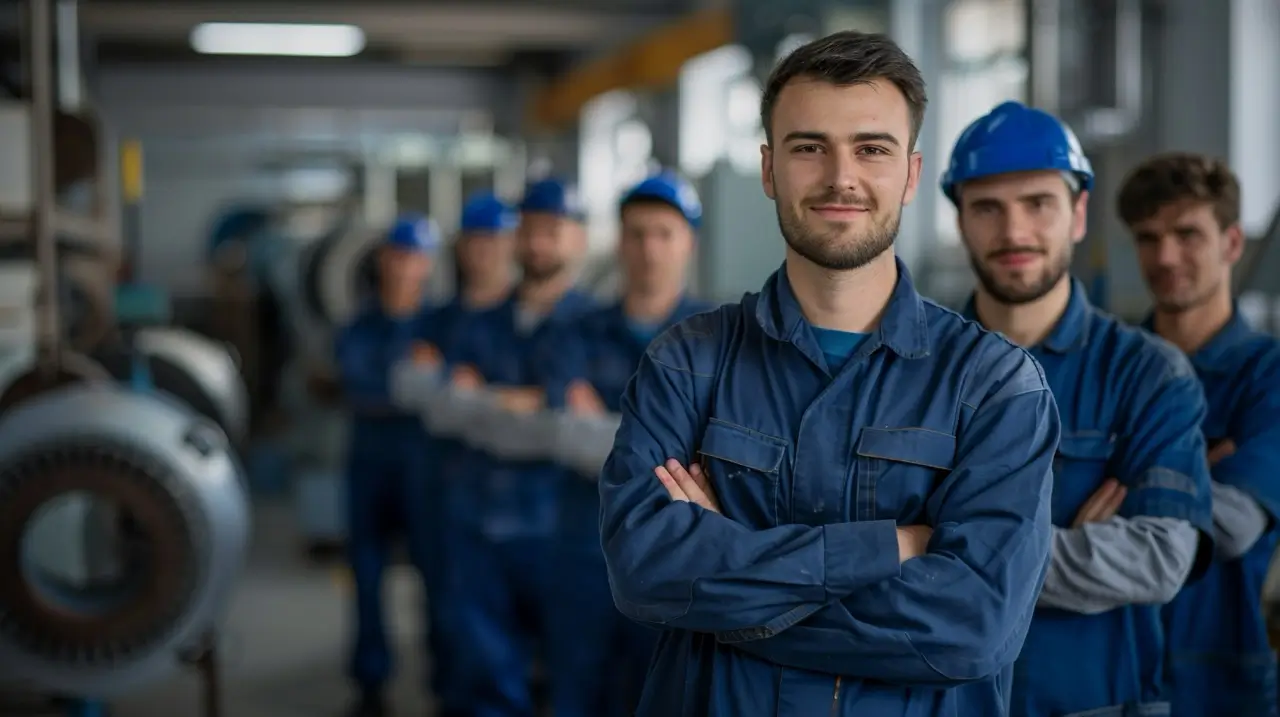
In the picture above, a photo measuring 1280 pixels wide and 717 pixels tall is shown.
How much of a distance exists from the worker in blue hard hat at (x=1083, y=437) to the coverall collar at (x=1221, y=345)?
0.98ft

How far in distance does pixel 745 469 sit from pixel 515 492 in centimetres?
205

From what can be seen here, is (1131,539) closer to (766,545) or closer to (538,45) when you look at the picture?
(766,545)

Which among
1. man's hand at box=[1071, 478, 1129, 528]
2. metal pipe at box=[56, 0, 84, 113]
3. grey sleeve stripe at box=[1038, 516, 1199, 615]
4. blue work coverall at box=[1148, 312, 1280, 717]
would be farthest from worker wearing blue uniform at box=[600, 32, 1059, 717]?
metal pipe at box=[56, 0, 84, 113]

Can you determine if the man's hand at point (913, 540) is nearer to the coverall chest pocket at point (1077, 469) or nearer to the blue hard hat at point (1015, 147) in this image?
the coverall chest pocket at point (1077, 469)

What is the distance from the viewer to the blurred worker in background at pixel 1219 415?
6.81 feet

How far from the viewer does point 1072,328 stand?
6.37ft

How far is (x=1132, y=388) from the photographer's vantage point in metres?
1.89

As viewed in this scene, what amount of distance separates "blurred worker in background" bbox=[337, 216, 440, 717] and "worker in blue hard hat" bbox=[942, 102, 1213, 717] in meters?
2.66

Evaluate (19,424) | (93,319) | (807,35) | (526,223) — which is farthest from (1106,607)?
(93,319)

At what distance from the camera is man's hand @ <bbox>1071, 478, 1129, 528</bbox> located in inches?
73.4

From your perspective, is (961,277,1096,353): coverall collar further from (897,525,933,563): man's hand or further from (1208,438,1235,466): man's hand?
(897,525,933,563): man's hand

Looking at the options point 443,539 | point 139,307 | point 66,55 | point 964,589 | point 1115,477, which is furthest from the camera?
point 139,307

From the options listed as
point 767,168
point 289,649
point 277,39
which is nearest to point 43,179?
point 289,649

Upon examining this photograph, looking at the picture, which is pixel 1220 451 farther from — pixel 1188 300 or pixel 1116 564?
pixel 1116 564
